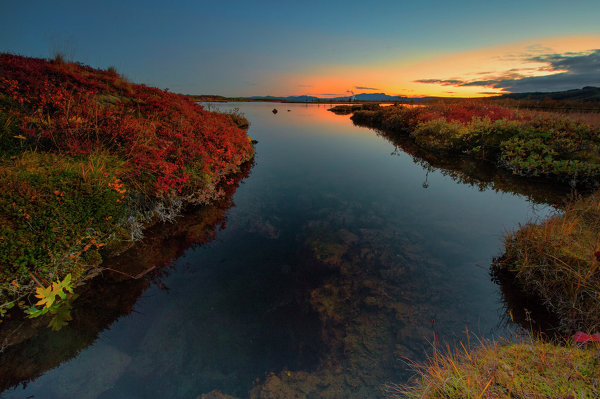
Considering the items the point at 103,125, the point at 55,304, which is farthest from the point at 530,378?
the point at 103,125

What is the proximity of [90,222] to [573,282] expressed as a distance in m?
9.70

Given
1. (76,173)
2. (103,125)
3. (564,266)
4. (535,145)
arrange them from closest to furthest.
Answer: (564,266), (76,173), (103,125), (535,145)

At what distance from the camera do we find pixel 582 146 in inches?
460

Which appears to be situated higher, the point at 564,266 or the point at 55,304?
the point at 564,266

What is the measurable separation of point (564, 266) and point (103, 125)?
41.1 feet

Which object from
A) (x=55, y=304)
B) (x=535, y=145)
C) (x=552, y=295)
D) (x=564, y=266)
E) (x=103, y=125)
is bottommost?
(x=552, y=295)

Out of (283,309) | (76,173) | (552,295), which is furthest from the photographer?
(76,173)

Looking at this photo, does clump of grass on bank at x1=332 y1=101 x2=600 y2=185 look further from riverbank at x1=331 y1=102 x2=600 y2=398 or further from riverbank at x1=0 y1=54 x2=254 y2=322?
riverbank at x1=0 y1=54 x2=254 y2=322

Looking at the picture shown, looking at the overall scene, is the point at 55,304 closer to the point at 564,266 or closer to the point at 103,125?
the point at 103,125

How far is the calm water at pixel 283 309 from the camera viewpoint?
3.56 m

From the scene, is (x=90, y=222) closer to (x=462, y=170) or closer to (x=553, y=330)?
(x=553, y=330)

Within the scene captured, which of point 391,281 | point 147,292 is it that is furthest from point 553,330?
point 147,292

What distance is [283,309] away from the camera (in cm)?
475

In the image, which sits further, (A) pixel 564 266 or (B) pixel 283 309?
(B) pixel 283 309
